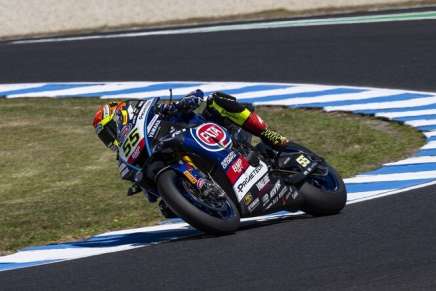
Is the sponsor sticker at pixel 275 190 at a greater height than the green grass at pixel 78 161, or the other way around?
the sponsor sticker at pixel 275 190

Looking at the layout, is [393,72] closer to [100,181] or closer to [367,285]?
[100,181]

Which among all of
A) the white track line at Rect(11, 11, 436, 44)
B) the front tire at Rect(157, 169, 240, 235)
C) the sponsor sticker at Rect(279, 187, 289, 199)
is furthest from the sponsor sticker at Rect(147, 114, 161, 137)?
the white track line at Rect(11, 11, 436, 44)

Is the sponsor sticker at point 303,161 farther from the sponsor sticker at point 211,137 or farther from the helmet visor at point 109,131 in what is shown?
the helmet visor at point 109,131

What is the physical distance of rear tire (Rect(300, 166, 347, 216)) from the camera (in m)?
8.77

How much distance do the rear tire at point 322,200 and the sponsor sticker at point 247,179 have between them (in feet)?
1.25

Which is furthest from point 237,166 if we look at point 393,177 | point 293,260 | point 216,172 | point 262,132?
point 393,177

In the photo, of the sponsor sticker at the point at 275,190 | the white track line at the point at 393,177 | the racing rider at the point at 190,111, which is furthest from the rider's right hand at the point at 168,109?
the white track line at the point at 393,177

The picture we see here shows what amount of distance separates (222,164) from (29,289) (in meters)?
1.97

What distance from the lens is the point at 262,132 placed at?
8781mm

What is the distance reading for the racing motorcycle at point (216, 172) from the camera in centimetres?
815

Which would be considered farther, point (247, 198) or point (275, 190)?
point (275, 190)

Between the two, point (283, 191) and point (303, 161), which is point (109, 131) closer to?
point (283, 191)

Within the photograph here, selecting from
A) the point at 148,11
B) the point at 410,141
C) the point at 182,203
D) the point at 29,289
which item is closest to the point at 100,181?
the point at 410,141

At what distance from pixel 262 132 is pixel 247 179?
0.42m
